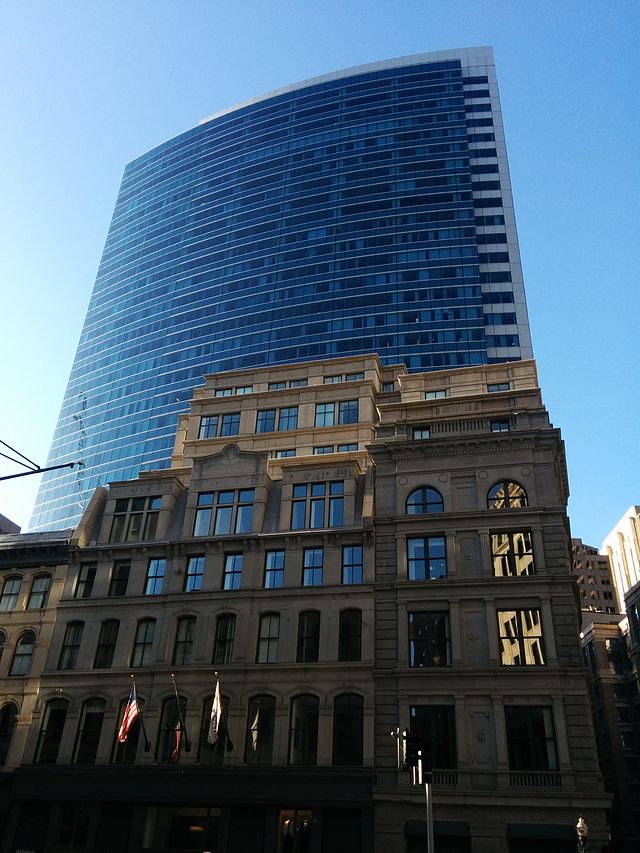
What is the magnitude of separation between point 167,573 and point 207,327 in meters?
96.3

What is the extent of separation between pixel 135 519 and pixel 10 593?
912cm

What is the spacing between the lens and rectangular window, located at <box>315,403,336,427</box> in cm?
5447

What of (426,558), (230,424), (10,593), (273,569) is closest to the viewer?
(426,558)

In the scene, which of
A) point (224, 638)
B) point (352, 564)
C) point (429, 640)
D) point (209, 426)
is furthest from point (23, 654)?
point (429, 640)

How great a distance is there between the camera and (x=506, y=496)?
1464 inches

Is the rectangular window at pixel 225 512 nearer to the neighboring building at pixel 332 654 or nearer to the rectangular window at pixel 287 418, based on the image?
the neighboring building at pixel 332 654

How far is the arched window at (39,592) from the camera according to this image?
42.9m

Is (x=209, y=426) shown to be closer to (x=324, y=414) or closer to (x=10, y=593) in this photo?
(x=324, y=414)

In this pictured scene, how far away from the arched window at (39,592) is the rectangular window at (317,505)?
16300 mm

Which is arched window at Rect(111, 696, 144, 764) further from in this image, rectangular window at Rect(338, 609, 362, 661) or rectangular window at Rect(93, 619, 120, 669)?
rectangular window at Rect(338, 609, 362, 661)

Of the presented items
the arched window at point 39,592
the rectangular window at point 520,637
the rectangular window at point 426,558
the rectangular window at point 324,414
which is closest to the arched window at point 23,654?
the arched window at point 39,592

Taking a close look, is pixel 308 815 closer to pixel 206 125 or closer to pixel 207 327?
pixel 207 327

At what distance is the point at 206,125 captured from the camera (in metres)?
179

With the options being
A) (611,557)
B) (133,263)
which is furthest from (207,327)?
(611,557)
